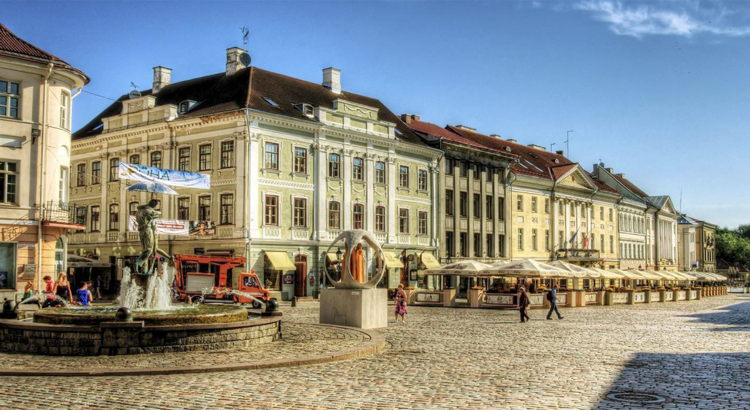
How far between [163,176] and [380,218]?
16.4 metres

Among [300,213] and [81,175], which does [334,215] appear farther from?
[81,175]

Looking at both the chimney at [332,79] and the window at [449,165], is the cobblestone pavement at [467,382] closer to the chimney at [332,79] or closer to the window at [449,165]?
the chimney at [332,79]

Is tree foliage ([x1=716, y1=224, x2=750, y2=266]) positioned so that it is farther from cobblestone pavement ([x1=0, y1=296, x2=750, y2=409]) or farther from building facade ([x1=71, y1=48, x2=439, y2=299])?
cobblestone pavement ([x1=0, y1=296, x2=750, y2=409])

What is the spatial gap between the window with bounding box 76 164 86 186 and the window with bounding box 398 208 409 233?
65.3 feet

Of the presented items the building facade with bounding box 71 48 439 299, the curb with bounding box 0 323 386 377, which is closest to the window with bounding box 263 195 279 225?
the building facade with bounding box 71 48 439 299

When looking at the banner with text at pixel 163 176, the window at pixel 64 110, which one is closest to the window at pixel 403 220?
the banner with text at pixel 163 176

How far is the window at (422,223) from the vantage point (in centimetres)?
5227

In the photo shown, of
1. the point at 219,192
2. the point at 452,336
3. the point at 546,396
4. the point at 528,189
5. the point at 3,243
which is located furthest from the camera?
the point at 528,189

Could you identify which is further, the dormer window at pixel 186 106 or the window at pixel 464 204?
the window at pixel 464 204

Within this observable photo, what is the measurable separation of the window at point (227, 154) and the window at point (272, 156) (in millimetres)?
1810

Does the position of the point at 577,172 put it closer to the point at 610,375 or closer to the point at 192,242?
the point at 192,242

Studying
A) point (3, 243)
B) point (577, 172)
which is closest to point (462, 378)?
point (3, 243)

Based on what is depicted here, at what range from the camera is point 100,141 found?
47688 millimetres

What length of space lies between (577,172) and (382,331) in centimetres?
5019
